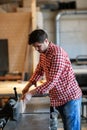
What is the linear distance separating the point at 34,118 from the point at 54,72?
0.38 m

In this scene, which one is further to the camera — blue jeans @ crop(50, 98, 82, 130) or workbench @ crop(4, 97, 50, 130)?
blue jeans @ crop(50, 98, 82, 130)

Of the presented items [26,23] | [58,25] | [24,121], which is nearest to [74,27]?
[58,25]

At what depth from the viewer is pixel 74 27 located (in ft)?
16.1

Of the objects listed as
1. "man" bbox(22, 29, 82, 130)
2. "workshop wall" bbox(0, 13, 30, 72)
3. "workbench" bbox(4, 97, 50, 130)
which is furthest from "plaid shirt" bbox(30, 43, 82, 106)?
"workshop wall" bbox(0, 13, 30, 72)

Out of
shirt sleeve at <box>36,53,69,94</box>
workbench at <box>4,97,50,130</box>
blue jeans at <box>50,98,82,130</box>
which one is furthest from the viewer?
blue jeans at <box>50,98,82,130</box>

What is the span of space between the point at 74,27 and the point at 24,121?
3.11m

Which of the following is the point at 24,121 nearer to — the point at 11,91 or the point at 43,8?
the point at 11,91

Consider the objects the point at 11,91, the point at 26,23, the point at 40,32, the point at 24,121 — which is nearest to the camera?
the point at 24,121

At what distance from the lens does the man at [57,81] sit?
2.23m

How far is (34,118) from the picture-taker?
2.10 m

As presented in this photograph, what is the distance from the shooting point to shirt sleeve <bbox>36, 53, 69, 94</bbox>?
2.22 meters

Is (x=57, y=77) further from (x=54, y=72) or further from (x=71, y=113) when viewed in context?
(x=71, y=113)

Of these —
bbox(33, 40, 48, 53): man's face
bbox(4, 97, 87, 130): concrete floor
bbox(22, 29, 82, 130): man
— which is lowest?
bbox(4, 97, 87, 130): concrete floor

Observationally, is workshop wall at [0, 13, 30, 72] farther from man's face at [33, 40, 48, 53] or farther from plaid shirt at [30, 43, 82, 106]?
man's face at [33, 40, 48, 53]
